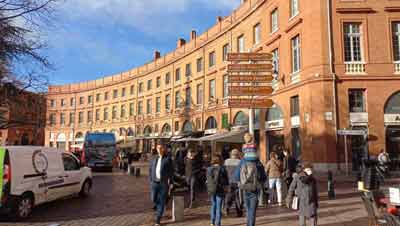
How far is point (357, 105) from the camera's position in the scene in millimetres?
19375

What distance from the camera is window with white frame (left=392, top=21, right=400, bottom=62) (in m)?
19.5

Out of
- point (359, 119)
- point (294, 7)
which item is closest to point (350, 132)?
point (359, 119)

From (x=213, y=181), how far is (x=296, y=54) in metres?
16.3

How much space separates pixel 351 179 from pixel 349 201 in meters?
6.47

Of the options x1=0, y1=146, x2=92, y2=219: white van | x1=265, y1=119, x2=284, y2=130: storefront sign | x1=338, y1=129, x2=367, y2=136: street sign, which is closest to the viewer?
x1=0, y1=146, x2=92, y2=219: white van

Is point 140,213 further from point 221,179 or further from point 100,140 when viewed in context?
point 100,140

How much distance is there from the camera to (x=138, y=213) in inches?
378

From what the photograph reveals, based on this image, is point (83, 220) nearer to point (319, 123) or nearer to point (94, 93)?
point (319, 123)

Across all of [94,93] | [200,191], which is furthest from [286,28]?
[94,93]

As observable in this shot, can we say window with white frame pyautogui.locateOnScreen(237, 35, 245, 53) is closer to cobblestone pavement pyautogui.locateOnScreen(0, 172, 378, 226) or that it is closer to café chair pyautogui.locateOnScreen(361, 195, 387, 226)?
cobblestone pavement pyautogui.locateOnScreen(0, 172, 378, 226)

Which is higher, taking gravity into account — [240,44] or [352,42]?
[240,44]

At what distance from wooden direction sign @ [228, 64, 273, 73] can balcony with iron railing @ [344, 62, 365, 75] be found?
9426 millimetres

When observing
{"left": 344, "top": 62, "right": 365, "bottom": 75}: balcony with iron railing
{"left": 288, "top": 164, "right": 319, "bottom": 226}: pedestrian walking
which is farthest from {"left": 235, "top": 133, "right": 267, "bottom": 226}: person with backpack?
{"left": 344, "top": 62, "right": 365, "bottom": 75}: balcony with iron railing

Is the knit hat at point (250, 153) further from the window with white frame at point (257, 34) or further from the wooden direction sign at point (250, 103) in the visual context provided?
the window with white frame at point (257, 34)
